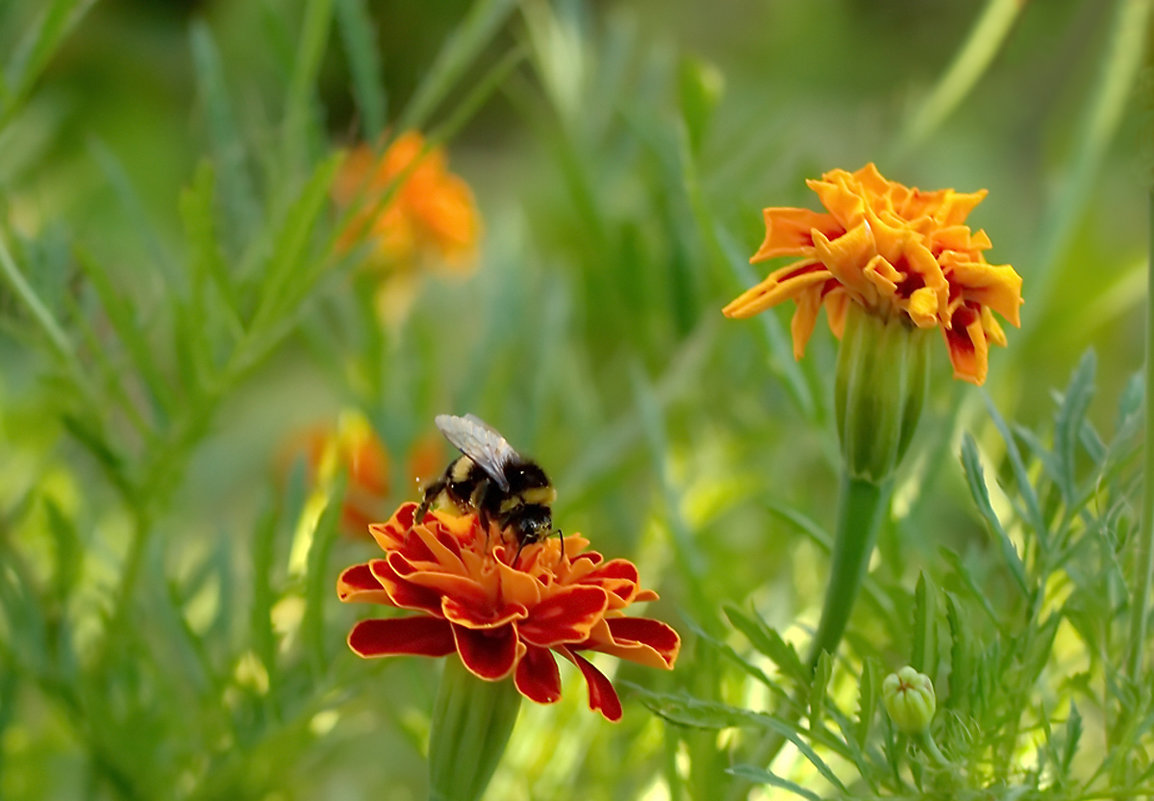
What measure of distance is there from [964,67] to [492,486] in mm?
287

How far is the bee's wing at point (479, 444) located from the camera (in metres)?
0.31

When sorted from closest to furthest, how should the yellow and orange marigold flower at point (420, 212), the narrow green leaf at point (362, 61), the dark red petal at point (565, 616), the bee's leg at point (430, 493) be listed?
the dark red petal at point (565, 616) < the bee's leg at point (430, 493) < the narrow green leaf at point (362, 61) < the yellow and orange marigold flower at point (420, 212)

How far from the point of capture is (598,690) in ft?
0.82

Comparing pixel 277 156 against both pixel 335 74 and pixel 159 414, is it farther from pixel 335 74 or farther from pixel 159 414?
pixel 335 74

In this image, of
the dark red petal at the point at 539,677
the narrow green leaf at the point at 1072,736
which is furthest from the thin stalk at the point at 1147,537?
the dark red petal at the point at 539,677

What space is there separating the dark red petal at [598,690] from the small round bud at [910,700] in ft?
0.17

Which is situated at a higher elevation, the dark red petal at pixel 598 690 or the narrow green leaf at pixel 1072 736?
the narrow green leaf at pixel 1072 736

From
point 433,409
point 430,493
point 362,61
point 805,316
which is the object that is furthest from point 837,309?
point 433,409

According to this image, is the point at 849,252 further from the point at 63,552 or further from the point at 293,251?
the point at 63,552

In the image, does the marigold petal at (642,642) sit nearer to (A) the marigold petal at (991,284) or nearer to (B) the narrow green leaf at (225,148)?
(A) the marigold petal at (991,284)

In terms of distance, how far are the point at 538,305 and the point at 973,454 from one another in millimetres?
367

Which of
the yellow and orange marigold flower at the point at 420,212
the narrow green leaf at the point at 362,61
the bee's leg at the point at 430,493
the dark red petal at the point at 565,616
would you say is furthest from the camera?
the yellow and orange marigold flower at the point at 420,212

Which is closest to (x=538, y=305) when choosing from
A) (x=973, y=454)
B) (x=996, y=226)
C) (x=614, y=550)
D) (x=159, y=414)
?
(x=614, y=550)

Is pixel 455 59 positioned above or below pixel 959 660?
above
